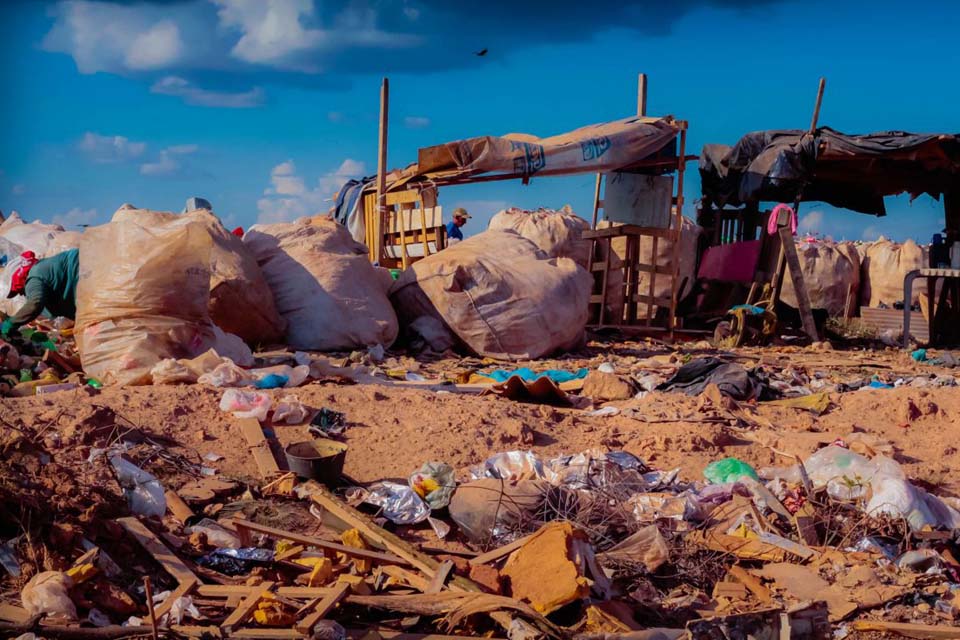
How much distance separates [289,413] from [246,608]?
205 centimetres

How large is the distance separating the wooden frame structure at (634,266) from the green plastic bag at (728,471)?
19.9 ft

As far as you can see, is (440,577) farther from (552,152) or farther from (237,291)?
(552,152)

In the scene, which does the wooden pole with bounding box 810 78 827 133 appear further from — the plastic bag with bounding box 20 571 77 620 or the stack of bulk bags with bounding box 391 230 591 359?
the plastic bag with bounding box 20 571 77 620

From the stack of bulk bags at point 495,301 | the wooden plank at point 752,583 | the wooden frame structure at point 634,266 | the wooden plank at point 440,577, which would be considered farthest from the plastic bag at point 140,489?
the wooden frame structure at point 634,266

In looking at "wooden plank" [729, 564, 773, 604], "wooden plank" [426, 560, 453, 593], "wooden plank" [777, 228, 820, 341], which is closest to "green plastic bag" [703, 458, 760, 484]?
"wooden plank" [729, 564, 773, 604]

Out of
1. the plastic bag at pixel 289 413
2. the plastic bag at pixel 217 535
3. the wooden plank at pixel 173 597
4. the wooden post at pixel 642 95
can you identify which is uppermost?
the wooden post at pixel 642 95

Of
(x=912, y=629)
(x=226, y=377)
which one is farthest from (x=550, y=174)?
(x=912, y=629)

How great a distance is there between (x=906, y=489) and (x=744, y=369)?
2.41m

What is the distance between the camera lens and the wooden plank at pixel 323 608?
2287 millimetres

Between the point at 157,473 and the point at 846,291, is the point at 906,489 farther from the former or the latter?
the point at 846,291

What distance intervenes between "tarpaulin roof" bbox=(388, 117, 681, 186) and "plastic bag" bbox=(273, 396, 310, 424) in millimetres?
4470

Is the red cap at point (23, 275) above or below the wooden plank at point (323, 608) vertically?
above

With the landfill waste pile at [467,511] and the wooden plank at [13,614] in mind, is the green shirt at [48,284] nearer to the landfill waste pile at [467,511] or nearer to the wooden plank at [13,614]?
the landfill waste pile at [467,511]

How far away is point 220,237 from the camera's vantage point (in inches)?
260
